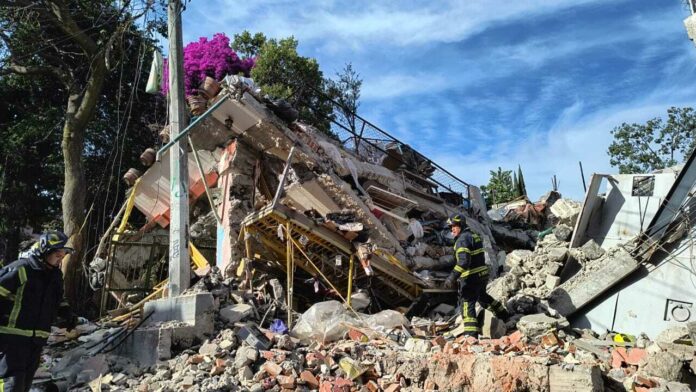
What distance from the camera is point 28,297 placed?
4602 millimetres

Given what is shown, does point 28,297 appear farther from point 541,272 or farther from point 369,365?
point 541,272

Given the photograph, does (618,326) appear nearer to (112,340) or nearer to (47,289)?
(112,340)

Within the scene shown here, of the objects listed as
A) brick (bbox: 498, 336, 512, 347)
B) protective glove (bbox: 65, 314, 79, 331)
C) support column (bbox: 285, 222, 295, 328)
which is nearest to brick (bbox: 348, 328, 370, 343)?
support column (bbox: 285, 222, 295, 328)

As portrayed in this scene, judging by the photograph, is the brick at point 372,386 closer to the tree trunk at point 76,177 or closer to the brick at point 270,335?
the brick at point 270,335

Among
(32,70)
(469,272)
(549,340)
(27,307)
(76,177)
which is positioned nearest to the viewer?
(27,307)

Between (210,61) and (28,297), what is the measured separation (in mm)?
13989

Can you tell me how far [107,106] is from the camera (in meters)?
16.2

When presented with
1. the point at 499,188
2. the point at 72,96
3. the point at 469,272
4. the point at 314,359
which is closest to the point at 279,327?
the point at 314,359

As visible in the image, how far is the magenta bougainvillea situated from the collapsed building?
6.83 metres

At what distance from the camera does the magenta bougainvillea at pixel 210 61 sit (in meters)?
17.6

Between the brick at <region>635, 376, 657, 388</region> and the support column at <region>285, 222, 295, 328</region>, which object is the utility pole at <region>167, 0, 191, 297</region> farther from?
the brick at <region>635, 376, 657, 388</region>

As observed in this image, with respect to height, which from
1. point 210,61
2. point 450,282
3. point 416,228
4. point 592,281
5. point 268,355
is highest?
point 210,61

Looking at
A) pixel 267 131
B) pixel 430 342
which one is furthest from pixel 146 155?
pixel 430 342

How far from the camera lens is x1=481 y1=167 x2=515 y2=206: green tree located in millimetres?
22266
